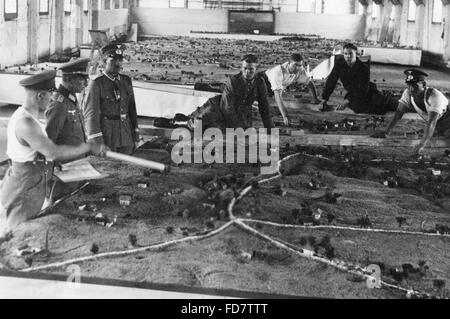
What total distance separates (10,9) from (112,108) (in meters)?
1.56

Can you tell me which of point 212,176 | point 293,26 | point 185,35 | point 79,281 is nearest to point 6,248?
point 79,281

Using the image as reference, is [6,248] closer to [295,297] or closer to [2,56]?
[2,56]

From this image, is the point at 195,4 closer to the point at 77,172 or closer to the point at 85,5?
the point at 85,5

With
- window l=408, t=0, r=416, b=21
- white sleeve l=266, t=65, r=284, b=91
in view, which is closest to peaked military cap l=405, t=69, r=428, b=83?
window l=408, t=0, r=416, b=21

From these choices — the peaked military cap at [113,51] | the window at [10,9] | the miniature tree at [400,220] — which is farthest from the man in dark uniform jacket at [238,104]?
the window at [10,9]

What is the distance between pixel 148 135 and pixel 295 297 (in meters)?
2.39

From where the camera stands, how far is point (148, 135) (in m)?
6.10

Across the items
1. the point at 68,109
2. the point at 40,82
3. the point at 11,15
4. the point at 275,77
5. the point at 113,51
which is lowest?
the point at 68,109

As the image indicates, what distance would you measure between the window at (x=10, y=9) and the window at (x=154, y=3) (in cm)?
139

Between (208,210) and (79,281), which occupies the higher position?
(208,210)

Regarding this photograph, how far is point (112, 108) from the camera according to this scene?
5891mm

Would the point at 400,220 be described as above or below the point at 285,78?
below

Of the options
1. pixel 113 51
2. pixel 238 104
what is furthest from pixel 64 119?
pixel 238 104

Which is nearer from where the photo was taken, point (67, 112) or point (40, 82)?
point (40, 82)
